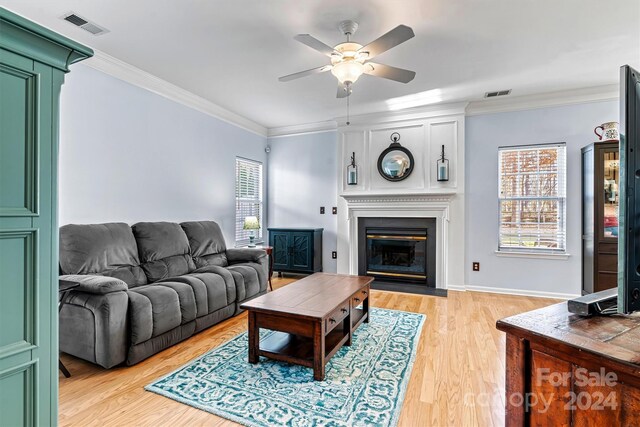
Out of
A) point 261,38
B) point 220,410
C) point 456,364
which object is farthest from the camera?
point 261,38

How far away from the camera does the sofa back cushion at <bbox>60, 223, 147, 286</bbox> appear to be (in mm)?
2613

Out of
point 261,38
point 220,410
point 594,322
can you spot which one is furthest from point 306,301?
point 261,38

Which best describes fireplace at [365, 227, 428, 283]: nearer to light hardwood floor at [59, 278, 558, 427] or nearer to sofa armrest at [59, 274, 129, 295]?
light hardwood floor at [59, 278, 558, 427]

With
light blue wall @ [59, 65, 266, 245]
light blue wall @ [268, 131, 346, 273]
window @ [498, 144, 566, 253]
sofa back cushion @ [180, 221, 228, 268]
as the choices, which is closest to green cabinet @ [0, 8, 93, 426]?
light blue wall @ [59, 65, 266, 245]

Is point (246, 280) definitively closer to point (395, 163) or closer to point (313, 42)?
point (313, 42)

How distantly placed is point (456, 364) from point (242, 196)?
13.2 ft

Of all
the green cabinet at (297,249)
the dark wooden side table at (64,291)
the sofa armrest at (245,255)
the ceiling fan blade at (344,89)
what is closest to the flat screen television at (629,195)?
the ceiling fan blade at (344,89)

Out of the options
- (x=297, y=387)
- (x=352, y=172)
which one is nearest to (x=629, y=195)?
(x=297, y=387)

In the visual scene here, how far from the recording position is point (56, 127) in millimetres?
925

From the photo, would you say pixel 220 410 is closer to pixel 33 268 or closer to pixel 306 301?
pixel 306 301

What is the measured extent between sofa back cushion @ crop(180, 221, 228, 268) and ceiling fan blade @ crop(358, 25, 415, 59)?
2.79 m

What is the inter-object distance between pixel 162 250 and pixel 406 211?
3.29 m

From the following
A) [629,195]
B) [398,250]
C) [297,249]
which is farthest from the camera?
[297,249]

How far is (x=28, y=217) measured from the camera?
2.79 ft
